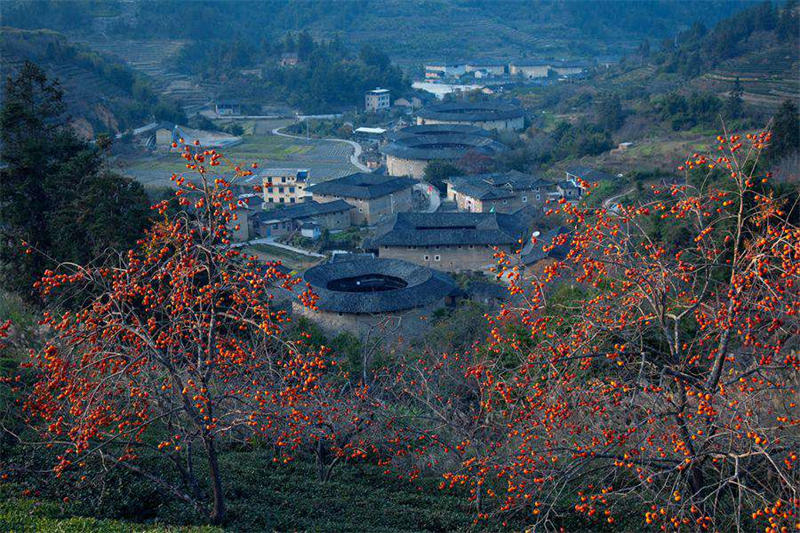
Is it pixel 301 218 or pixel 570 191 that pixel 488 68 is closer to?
pixel 570 191

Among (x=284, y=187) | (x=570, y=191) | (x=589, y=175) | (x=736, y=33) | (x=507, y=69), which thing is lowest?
(x=570, y=191)

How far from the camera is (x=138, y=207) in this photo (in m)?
12.0

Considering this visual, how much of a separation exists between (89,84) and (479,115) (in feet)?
70.1

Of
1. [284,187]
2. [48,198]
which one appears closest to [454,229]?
[284,187]

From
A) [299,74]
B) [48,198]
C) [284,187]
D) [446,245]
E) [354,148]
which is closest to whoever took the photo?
[48,198]

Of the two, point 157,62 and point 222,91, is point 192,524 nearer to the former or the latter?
point 222,91

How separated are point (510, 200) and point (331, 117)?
25.3 meters

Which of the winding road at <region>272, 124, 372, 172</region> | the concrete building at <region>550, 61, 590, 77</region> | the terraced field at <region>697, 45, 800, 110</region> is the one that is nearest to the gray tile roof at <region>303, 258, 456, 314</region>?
the winding road at <region>272, 124, 372, 172</region>

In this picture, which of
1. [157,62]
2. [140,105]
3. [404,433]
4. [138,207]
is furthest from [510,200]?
[157,62]

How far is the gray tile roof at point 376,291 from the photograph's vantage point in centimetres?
1478

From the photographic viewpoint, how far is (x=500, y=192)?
85.8ft

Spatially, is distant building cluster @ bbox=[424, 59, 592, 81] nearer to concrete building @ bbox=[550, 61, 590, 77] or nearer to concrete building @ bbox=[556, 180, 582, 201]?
concrete building @ bbox=[550, 61, 590, 77]

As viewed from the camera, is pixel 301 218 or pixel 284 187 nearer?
pixel 301 218

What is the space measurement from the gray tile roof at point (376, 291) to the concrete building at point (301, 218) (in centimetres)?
761
